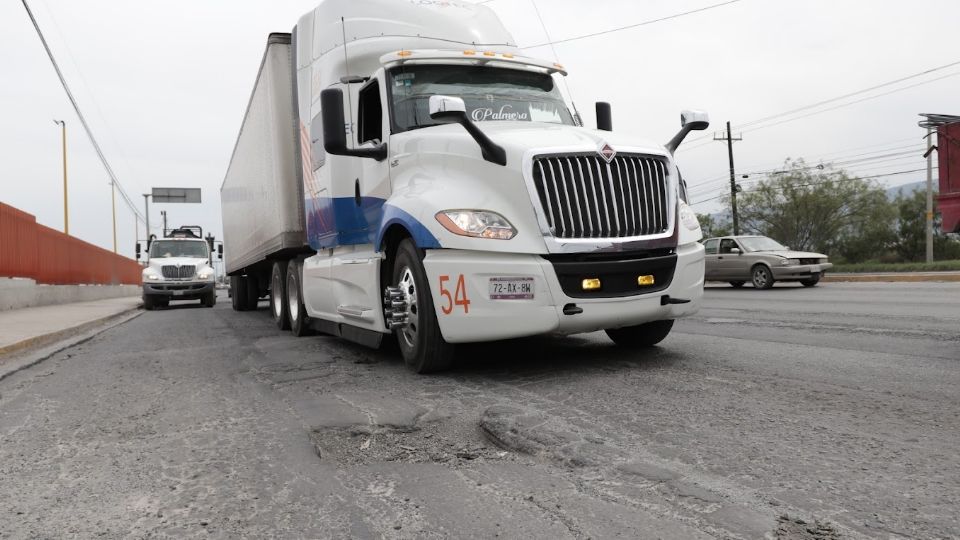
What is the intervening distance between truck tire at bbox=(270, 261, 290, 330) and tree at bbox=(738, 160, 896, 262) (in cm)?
4259

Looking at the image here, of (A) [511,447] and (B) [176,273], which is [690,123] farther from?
(B) [176,273]

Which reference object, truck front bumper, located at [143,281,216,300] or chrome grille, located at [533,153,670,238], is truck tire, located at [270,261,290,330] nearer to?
chrome grille, located at [533,153,670,238]

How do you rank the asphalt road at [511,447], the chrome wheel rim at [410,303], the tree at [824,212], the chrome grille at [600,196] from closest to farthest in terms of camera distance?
the asphalt road at [511,447] → the chrome grille at [600,196] → the chrome wheel rim at [410,303] → the tree at [824,212]

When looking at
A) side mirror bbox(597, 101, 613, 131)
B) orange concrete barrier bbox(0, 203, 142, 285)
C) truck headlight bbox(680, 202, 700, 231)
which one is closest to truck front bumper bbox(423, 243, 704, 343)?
truck headlight bbox(680, 202, 700, 231)

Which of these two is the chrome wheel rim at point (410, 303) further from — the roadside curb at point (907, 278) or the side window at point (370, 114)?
the roadside curb at point (907, 278)

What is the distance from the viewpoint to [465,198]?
4797mm

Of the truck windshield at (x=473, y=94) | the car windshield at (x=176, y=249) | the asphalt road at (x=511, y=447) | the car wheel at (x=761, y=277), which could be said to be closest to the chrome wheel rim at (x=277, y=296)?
the asphalt road at (x=511, y=447)

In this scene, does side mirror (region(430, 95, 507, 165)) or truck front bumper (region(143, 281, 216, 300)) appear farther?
truck front bumper (region(143, 281, 216, 300))

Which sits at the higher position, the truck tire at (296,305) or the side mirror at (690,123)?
the side mirror at (690,123)

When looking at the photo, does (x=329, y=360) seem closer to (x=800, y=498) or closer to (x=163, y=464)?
(x=163, y=464)

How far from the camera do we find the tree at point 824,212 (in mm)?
45594

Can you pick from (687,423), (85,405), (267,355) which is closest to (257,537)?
(687,423)

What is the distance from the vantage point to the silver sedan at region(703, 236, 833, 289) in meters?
17.4

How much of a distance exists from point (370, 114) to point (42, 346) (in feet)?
19.8
